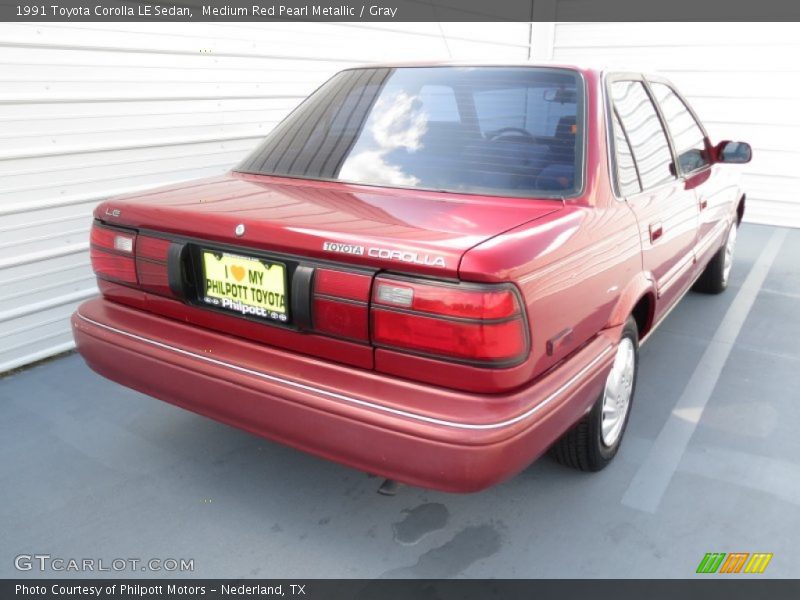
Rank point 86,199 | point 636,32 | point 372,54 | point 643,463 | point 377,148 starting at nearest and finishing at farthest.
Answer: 1. point 377,148
2. point 643,463
3. point 86,199
4. point 372,54
5. point 636,32

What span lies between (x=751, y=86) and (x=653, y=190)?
234 inches

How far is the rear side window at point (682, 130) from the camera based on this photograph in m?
3.18

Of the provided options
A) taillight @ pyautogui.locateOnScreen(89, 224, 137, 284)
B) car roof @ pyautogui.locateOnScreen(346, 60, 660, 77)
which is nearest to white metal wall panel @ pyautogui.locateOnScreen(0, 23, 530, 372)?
taillight @ pyautogui.locateOnScreen(89, 224, 137, 284)

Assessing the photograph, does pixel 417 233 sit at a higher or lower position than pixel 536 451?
higher

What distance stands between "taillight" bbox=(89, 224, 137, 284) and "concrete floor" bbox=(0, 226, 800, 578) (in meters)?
0.79

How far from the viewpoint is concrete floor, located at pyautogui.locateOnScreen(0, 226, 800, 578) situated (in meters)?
2.08

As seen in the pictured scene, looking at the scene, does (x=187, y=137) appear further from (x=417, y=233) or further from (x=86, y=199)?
(x=417, y=233)

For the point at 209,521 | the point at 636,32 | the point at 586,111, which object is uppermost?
the point at 636,32

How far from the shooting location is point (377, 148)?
2.38 meters

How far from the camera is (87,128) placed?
11.6 ft

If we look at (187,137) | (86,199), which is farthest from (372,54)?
(86,199)

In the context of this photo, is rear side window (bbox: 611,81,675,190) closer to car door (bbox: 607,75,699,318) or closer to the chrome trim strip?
car door (bbox: 607,75,699,318)

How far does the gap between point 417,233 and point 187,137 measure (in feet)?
9.53

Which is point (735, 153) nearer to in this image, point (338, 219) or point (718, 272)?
point (718, 272)
